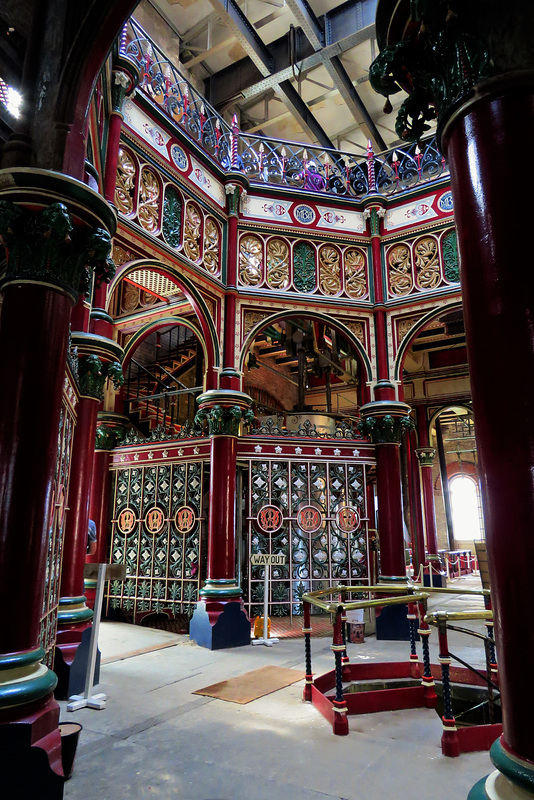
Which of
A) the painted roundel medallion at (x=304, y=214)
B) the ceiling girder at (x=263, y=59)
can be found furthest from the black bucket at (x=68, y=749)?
the ceiling girder at (x=263, y=59)

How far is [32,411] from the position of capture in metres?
3.34

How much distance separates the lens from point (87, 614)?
Result: 19.7 feet

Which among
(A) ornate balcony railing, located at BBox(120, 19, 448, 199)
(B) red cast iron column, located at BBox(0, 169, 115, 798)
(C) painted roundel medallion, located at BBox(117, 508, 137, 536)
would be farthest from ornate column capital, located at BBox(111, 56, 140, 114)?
(C) painted roundel medallion, located at BBox(117, 508, 137, 536)

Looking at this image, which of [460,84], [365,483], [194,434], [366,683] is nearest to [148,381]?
[194,434]

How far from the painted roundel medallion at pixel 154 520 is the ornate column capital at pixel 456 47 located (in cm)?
841

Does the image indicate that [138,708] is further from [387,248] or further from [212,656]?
[387,248]

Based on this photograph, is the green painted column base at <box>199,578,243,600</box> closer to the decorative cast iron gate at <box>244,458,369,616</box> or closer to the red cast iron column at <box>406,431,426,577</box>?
the decorative cast iron gate at <box>244,458,369,616</box>

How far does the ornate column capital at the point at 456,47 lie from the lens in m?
2.33

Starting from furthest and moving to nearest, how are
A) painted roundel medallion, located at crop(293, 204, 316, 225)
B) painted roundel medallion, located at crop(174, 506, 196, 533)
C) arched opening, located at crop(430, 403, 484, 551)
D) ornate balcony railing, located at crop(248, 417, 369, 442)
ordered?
1. arched opening, located at crop(430, 403, 484, 551)
2. painted roundel medallion, located at crop(293, 204, 316, 225)
3. ornate balcony railing, located at crop(248, 417, 369, 442)
4. painted roundel medallion, located at crop(174, 506, 196, 533)

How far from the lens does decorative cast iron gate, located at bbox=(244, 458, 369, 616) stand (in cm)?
954

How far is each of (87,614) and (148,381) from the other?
29.6 feet

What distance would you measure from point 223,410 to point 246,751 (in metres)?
5.86

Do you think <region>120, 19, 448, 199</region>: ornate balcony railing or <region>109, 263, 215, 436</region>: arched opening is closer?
<region>120, 19, 448, 199</region>: ornate balcony railing

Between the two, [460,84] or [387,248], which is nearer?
[460,84]
